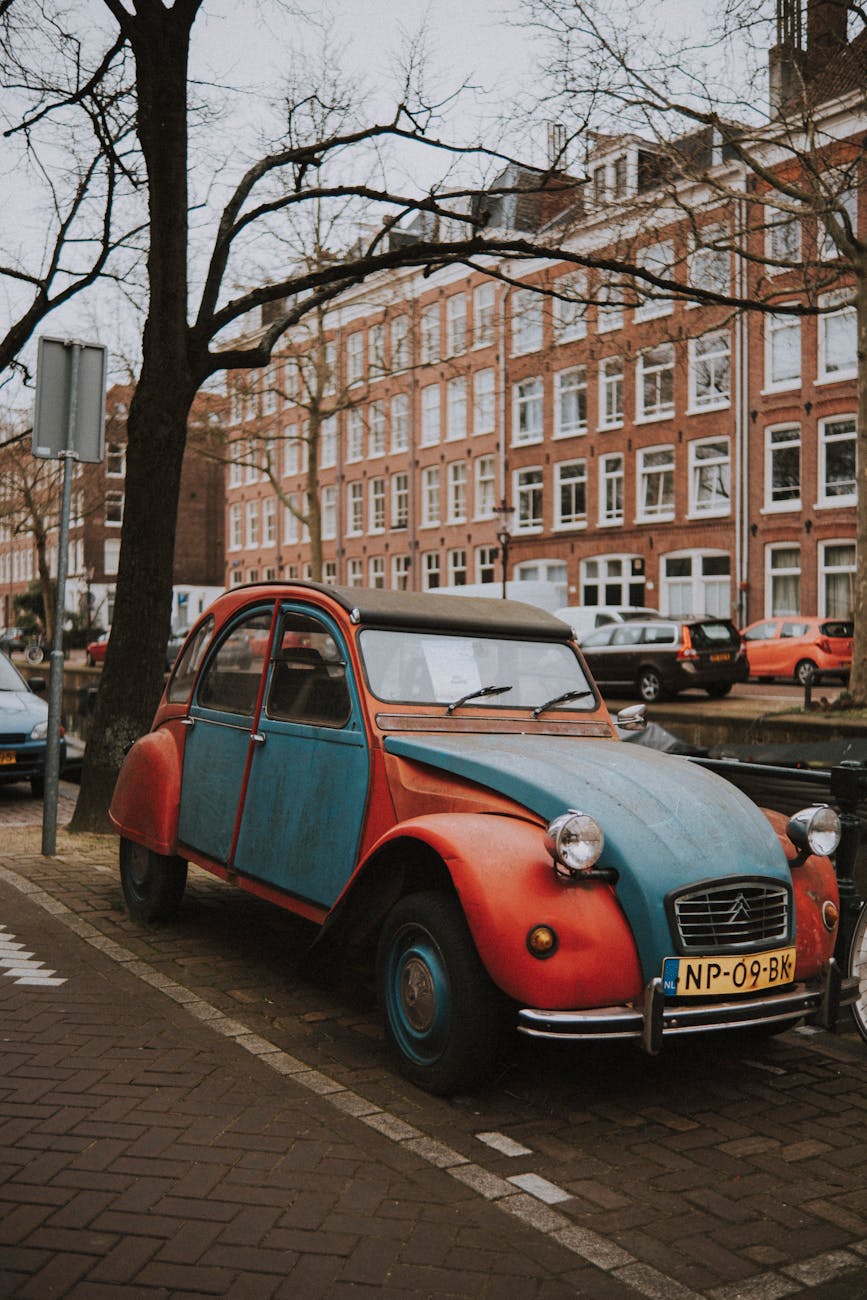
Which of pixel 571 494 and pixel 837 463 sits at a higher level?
pixel 571 494

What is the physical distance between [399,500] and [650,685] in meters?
29.9

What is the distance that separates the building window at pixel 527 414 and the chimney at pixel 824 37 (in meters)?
28.1

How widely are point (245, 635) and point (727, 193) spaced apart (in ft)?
Answer: 47.2

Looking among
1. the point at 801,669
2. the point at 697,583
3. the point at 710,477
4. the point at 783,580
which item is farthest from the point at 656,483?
the point at 801,669

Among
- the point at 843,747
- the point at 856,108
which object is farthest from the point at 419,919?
the point at 856,108

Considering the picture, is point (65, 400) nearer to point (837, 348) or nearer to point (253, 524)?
point (837, 348)

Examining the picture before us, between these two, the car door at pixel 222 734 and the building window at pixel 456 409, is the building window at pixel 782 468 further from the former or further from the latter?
the car door at pixel 222 734

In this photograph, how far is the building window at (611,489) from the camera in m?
42.8

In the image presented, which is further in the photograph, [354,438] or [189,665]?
[354,438]

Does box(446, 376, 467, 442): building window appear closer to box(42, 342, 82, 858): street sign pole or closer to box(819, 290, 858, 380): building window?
box(819, 290, 858, 380): building window

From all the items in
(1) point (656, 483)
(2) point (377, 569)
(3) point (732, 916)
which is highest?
(1) point (656, 483)

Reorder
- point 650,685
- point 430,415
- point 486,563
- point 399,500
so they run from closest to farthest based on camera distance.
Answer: point 650,685 < point 486,563 < point 430,415 < point 399,500

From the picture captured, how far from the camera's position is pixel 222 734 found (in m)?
6.29

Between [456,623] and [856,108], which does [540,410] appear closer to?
[856,108]
